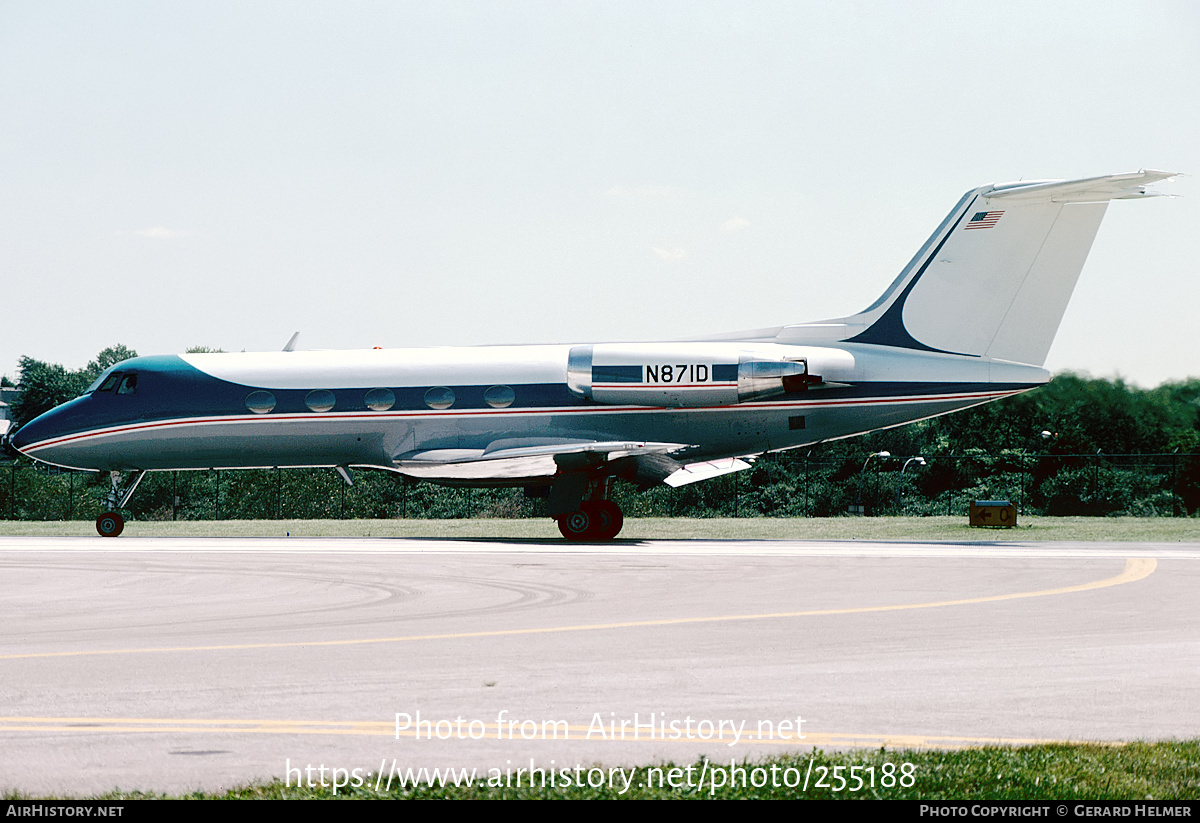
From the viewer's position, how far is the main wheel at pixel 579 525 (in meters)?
24.0

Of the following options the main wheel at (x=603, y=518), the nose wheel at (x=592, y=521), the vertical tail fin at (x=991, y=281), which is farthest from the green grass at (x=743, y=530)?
the vertical tail fin at (x=991, y=281)

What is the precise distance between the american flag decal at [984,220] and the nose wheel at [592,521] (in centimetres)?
922

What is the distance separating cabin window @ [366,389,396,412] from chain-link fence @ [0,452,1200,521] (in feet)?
56.2

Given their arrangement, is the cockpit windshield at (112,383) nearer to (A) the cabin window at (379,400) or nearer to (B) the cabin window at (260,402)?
(B) the cabin window at (260,402)

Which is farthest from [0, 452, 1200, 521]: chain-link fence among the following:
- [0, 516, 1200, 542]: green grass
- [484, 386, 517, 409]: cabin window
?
[484, 386, 517, 409]: cabin window

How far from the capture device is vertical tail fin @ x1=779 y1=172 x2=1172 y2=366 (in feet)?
78.7

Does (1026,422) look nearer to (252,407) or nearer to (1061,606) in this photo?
(252,407)

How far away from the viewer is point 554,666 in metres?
8.23

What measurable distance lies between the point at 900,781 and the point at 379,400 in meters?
21.2

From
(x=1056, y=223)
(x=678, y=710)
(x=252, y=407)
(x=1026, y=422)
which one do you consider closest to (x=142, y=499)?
(x=252, y=407)

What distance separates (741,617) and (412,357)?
15.8 metres

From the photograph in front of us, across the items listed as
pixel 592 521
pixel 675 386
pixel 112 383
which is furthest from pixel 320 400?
pixel 675 386

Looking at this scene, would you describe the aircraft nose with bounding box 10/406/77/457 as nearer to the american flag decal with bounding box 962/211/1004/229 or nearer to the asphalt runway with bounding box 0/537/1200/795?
the asphalt runway with bounding box 0/537/1200/795

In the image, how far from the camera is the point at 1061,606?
12.0 m
